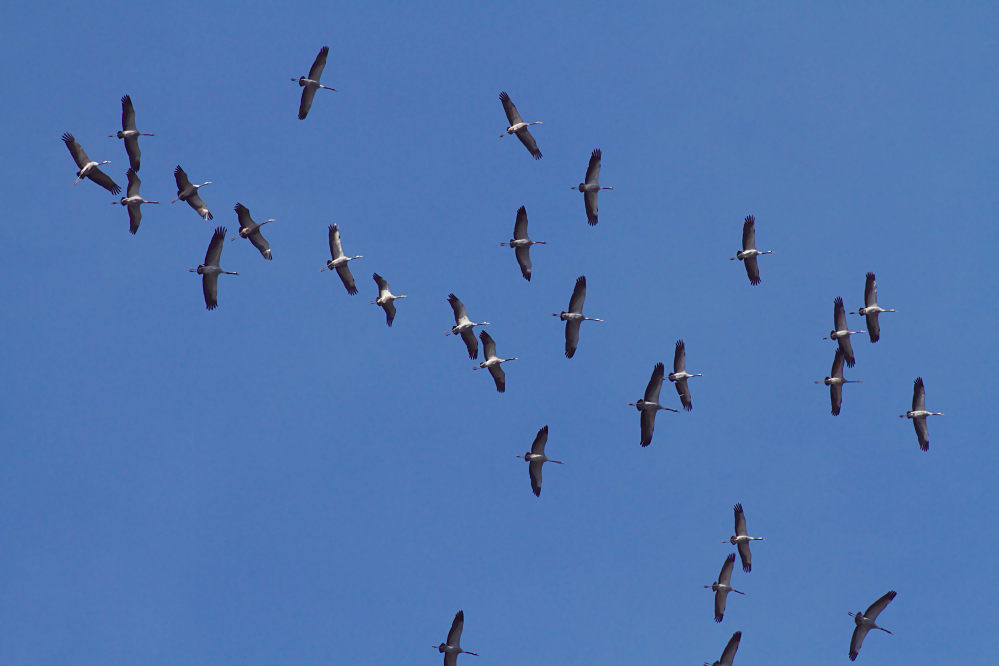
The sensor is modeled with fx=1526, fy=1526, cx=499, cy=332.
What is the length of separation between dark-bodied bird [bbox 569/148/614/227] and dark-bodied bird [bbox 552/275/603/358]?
8.41ft

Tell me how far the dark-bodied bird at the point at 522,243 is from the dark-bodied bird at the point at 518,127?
239 centimetres

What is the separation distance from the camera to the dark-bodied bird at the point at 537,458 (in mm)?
60344

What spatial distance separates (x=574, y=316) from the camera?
60.7m

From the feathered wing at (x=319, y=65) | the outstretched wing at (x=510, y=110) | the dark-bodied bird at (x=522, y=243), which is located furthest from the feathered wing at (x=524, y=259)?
the feathered wing at (x=319, y=65)

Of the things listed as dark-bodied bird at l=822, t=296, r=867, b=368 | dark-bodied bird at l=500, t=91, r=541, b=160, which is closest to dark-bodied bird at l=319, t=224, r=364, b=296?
dark-bodied bird at l=500, t=91, r=541, b=160

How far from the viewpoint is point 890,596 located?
60.5 metres

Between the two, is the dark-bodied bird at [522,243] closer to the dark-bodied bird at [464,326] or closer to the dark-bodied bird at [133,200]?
the dark-bodied bird at [464,326]

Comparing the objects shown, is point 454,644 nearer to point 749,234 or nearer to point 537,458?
point 537,458

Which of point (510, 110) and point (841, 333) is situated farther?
point (841, 333)

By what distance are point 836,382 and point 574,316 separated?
12.0 metres

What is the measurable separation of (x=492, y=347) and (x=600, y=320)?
4.51 meters

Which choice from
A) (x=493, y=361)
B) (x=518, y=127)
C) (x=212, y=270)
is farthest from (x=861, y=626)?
(x=212, y=270)

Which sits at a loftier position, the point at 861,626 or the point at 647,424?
the point at 647,424

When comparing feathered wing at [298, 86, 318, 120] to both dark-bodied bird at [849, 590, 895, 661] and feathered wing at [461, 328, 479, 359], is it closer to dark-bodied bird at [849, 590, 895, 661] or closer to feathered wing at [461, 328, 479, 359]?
feathered wing at [461, 328, 479, 359]
